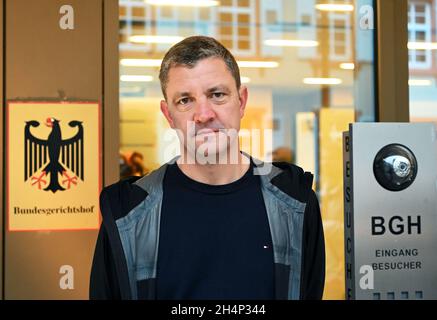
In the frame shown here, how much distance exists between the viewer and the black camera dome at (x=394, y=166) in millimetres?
2766

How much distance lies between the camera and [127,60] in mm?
4910

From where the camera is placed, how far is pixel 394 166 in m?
2.79

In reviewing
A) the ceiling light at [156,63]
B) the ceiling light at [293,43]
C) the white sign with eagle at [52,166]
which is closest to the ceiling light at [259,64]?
the ceiling light at [156,63]

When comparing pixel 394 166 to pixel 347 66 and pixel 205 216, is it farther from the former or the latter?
pixel 347 66

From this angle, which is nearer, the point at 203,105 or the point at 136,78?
the point at 203,105

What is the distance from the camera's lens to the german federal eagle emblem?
4.00 metres

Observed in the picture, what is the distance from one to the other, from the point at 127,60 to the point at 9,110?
116 cm

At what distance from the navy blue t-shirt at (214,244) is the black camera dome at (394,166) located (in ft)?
3.24

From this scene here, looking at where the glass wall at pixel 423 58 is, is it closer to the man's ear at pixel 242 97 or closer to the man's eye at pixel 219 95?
the man's ear at pixel 242 97

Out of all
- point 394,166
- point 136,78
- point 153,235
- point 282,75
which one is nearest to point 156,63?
point 136,78

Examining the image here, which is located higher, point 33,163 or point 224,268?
point 33,163

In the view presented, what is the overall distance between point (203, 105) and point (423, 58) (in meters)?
3.28
